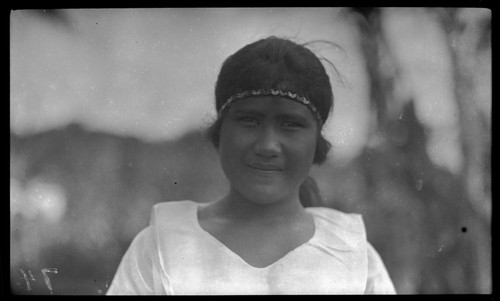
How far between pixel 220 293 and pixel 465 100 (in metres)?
1.07

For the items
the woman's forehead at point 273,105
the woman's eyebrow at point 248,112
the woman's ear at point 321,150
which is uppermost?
the woman's forehead at point 273,105

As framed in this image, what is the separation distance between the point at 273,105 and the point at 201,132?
0.89 ft

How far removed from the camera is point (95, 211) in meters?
2.06

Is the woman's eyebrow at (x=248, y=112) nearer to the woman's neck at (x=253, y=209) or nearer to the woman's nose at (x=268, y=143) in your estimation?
the woman's nose at (x=268, y=143)

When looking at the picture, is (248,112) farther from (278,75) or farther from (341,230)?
(341,230)

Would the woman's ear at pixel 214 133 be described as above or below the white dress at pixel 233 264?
above

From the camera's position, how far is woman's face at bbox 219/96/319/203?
200cm

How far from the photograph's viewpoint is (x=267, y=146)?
199cm

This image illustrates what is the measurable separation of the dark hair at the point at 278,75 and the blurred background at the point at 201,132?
0.11ft

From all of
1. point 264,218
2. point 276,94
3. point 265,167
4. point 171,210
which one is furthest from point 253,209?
point 276,94

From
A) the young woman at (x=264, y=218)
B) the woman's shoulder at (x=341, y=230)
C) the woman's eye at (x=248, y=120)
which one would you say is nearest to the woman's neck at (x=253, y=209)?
the young woman at (x=264, y=218)

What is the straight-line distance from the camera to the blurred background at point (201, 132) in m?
2.06
